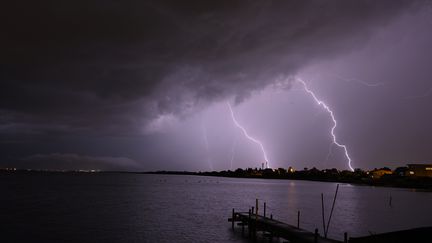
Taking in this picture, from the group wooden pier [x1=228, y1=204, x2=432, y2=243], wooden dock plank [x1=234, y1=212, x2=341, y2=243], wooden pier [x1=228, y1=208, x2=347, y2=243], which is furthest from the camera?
wooden dock plank [x1=234, y1=212, x2=341, y2=243]

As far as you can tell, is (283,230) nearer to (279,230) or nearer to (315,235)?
(279,230)

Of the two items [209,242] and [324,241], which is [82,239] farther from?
[324,241]

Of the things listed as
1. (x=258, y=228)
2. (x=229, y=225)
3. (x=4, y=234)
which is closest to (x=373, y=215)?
(x=229, y=225)

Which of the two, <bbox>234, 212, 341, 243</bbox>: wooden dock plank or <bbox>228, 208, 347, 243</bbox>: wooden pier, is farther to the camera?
<bbox>234, 212, 341, 243</bbox>: wooden dock plank

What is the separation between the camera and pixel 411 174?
173625 mm

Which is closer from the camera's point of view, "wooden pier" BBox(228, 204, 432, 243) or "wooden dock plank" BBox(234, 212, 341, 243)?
"wooden pier" BBox(228, 204, 432, 243)

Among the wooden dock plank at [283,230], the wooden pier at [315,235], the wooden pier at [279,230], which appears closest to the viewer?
the wooden pier at [315,235]

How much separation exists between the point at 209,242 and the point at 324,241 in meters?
12.7

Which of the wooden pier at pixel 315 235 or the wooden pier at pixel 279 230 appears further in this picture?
the wooden pier at pixel 279 230

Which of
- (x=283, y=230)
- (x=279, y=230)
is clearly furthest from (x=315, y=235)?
(x=279, y=230)

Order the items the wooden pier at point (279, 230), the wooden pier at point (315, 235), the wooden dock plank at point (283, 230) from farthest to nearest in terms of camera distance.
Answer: the wooden dock plank at point (283, 230) < the wooden pier at point (279, 230) < the wooden pier at point (315, 235)

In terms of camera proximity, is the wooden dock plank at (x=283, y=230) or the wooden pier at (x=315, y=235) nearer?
the wooden pier at (x=315, y=235)

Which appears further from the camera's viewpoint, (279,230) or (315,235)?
(279,230)

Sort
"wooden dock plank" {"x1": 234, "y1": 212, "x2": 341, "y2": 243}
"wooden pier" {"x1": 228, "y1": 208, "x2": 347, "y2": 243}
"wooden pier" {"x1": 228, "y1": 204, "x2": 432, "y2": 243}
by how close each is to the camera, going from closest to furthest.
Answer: "wooden pier" {"x1": 228, "y1": 204, "x2": 432, "y2": 243}, "wooden pier" {"x1": 228, "y1": 208, "x2": 347, "y2": 243}, "wooden dock plank" {"x1": 234, "y1": 212, "x2": 341, "y2": 243}
